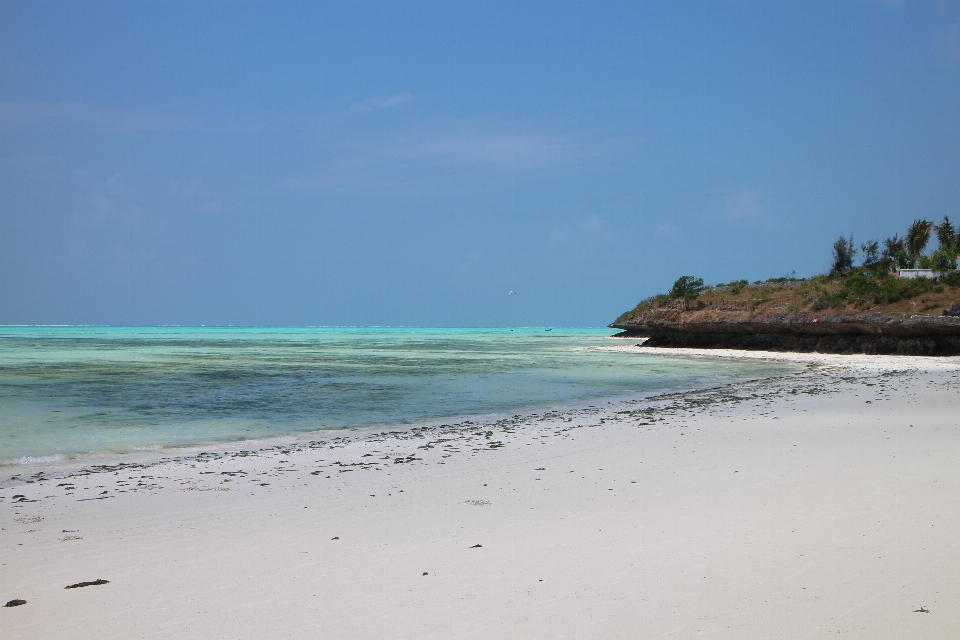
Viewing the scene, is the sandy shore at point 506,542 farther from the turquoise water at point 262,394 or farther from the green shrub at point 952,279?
the green shrub at point 952,279

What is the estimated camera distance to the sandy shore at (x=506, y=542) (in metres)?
3.92

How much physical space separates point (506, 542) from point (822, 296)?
40251mm

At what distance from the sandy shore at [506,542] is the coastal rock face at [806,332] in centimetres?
2752

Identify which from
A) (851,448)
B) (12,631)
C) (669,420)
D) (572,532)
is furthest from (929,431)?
(12,631)

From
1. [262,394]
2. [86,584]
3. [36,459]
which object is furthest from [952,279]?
[86,584]

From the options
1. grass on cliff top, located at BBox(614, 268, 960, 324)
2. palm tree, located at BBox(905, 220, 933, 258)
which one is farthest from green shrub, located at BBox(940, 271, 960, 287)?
palm tree, located at BBox(905, 220, 933, 258)

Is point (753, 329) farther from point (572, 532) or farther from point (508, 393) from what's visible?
point (572, 532)

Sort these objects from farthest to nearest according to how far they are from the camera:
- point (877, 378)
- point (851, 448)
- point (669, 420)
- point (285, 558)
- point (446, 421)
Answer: point (877, 378) → point (446, 421) → point (669, 420) → point (851, 448) → point (285, 558)

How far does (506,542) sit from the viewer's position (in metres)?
5.41

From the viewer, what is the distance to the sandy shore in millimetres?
3918

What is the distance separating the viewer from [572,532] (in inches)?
223

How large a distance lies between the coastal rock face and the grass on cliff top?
0.80 m

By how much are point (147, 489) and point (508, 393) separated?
41.1ft

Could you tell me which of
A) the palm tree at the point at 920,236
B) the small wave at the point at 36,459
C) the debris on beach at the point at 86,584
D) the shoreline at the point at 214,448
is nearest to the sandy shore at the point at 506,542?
the debris on beach at the point at 86,584
